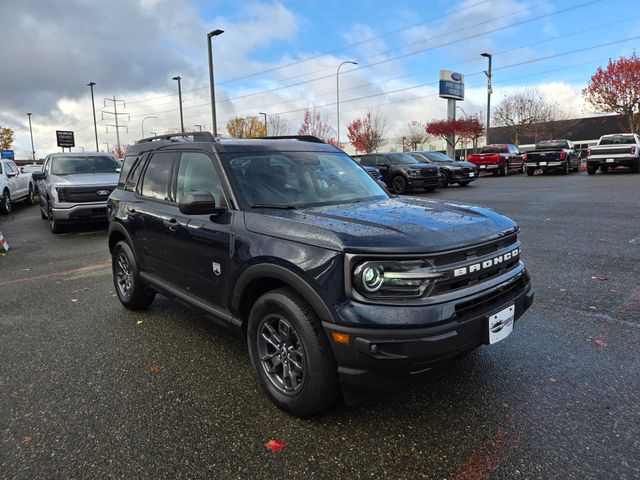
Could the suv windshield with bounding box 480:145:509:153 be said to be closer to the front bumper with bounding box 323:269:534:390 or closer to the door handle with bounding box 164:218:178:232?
the door handle with bounding box 164:218:178:232

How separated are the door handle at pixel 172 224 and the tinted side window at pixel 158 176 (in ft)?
0.89

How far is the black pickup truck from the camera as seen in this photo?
2433cm

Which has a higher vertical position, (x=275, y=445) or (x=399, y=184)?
(x=399, y=184)

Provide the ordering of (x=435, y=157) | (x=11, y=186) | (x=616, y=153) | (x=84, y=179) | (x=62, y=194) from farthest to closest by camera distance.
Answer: (x=616, y=153), (x=435, y=157), (x=11, y=186), (x=84, y=179), (x=62, y=194)

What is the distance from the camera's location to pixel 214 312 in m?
3.47

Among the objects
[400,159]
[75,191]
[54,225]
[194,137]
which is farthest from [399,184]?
[194,137]

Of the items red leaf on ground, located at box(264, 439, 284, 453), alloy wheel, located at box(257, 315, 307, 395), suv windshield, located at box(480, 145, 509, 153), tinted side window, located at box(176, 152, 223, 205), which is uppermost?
suv windshield, located at box(480, 145, 509, 153)

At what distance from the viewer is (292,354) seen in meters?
2.89

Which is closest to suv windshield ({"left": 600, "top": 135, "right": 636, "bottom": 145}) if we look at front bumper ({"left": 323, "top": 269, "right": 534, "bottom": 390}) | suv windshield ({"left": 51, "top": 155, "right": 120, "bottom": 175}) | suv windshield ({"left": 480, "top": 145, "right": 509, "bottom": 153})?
suv windshield ({"left": 480, "top": 145, "right": 509, "bottom": 153})

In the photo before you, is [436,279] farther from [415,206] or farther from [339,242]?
[415,206]

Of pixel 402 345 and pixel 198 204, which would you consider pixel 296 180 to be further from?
pixel 402 345

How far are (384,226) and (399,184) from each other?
15.9m

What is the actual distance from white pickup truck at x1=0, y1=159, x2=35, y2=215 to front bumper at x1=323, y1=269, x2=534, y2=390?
16.1m

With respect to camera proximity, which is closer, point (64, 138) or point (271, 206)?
point (271, 206)
